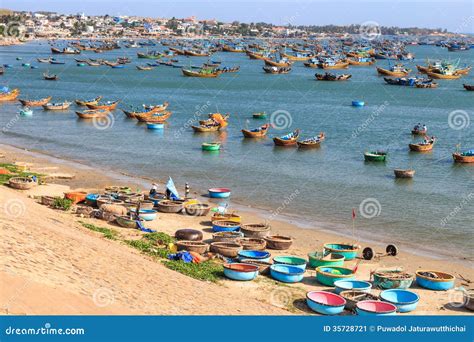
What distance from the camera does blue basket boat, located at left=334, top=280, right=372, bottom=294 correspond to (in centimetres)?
1698

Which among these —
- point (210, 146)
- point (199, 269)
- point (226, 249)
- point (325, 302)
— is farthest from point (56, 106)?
point (325, 302)

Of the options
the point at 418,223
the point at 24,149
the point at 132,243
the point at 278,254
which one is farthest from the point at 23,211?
the point at 24,149

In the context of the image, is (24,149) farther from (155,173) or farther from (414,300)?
(414,300)

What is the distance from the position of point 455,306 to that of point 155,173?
63.3ft

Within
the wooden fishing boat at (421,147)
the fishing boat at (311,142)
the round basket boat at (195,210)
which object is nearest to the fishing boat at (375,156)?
the wooden fishing boat at (421,147)

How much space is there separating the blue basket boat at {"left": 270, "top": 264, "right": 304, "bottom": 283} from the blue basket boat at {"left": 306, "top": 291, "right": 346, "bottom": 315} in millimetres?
1477

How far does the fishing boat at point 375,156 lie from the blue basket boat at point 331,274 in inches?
701

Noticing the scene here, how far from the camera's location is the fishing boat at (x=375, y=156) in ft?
118

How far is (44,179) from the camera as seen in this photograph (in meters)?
29.7

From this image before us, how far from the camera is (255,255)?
19.4 metres

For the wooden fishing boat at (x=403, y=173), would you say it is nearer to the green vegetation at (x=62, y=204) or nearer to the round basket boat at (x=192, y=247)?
the round basket boat at (x=192, y=247)

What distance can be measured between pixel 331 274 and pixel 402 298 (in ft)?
6.70

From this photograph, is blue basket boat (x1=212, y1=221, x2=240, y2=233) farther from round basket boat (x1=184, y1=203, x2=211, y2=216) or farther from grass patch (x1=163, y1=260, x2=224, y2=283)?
grass patch (x1=163, y1=260, x2=224, y2=283)

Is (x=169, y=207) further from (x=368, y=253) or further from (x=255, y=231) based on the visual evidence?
(x=368, y=253)
